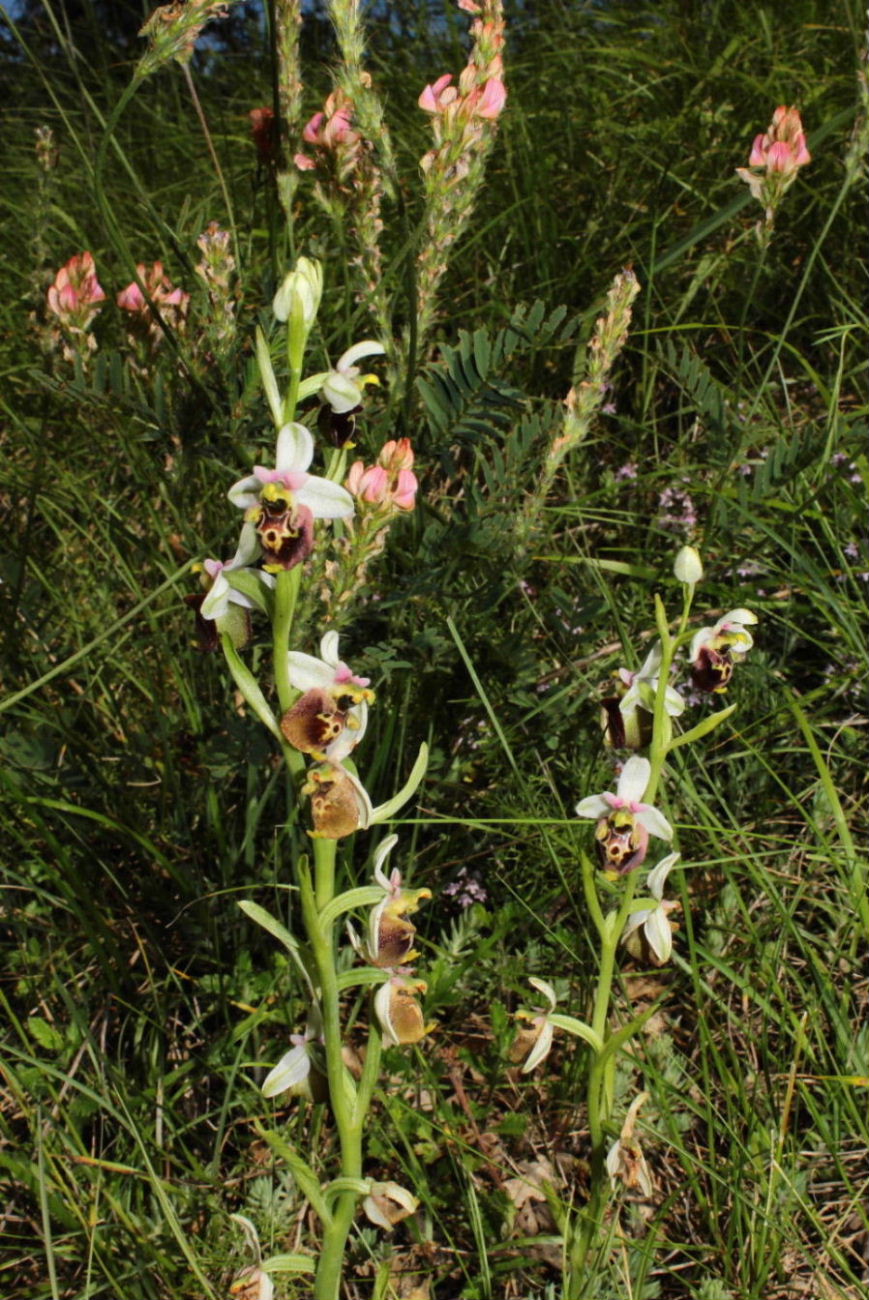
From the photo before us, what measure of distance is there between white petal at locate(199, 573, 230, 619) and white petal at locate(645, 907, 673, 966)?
76 cm

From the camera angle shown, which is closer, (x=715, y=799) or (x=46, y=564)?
(x=715, y=799)

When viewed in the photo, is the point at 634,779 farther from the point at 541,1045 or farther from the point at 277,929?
the point at 277,929

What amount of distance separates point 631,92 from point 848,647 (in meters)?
1.99

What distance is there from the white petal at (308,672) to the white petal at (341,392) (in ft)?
1.05

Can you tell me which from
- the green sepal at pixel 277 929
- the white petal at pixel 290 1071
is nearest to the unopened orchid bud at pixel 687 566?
the green sepal at pixel 277 929

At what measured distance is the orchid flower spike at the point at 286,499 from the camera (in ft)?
4.59

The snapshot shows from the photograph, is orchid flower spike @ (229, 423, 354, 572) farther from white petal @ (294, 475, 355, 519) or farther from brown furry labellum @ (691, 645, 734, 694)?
brown furry labellum @ (691, 645, 734, 694)

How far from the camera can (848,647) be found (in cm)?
246

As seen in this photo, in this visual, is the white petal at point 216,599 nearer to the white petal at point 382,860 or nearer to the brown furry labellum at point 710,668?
the white petal at point 382,860

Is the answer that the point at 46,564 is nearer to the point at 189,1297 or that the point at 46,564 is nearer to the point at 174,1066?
the point at 174,1066

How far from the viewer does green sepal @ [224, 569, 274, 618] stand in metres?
1.46

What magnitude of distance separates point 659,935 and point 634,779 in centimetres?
23

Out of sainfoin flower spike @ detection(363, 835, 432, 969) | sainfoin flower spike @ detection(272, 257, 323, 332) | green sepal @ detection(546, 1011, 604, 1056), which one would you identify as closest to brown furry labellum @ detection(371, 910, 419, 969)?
sainfoin flower spike @ detection(363, 835, 432, 969)

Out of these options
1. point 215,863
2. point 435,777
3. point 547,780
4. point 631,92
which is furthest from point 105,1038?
point 631,92
